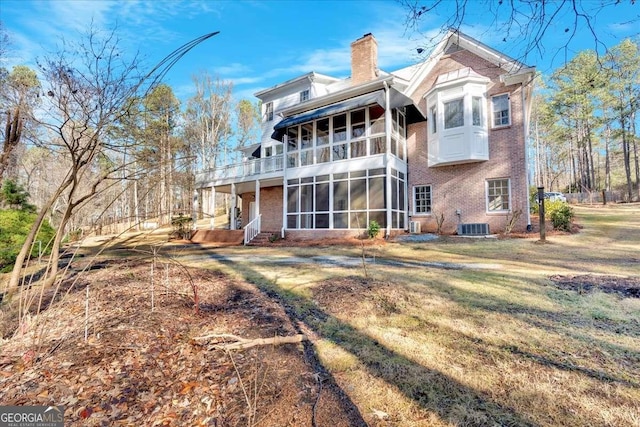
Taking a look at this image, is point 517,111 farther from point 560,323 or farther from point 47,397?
point 47,397

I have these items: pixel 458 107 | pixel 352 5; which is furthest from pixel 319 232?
pixel 352 5

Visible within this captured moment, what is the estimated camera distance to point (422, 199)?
46.6ft

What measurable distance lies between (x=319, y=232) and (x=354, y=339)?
10439 mm

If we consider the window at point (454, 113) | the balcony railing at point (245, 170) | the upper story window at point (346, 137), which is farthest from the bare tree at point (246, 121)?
the window at point (454, 113)

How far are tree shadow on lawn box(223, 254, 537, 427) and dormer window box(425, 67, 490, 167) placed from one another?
1141cm

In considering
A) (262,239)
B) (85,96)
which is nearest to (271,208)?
(262,239)

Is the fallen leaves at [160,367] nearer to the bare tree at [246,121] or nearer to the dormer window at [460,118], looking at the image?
the dormer window at [460,118]

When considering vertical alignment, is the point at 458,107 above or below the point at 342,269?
above

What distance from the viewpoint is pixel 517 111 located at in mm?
12352

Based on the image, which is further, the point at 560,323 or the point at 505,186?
the point at 505,186

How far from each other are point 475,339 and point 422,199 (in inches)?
465

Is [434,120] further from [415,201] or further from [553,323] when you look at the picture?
→ [553,323]

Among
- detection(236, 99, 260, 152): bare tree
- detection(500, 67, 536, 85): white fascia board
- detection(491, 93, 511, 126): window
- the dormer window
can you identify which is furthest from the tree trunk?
detection(236, 99, 260, 152): bare tree

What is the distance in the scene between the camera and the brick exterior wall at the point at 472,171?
40.1 feet
